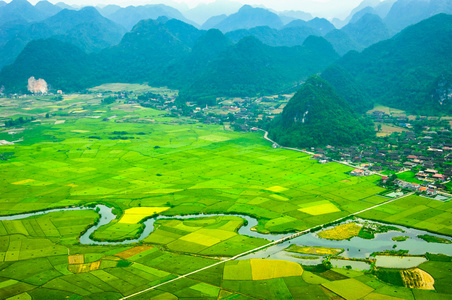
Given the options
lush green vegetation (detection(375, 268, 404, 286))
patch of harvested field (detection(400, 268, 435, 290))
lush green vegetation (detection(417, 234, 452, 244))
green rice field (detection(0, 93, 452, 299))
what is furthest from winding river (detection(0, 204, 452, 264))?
patch of harvested field (detection(400, 268, 435, 290))

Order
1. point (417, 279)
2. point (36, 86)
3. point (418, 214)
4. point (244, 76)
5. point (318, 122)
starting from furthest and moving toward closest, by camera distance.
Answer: point (36, 86)
point (244, 76)
point (318, 122)
point (418, 214)
point (417, 279)

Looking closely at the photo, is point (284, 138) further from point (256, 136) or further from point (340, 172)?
point (340, 172)

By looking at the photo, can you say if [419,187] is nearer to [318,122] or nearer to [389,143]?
[389,143]

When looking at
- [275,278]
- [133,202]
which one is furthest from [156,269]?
[133,202]

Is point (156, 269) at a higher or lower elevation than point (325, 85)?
lower

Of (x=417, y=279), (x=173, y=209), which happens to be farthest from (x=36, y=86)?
(x=417, y=279)

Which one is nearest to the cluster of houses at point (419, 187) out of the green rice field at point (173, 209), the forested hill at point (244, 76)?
the green rice field at point (173, 209)

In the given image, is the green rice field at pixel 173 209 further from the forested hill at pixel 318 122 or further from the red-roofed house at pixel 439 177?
the red-roofed house at pixel 439 177
